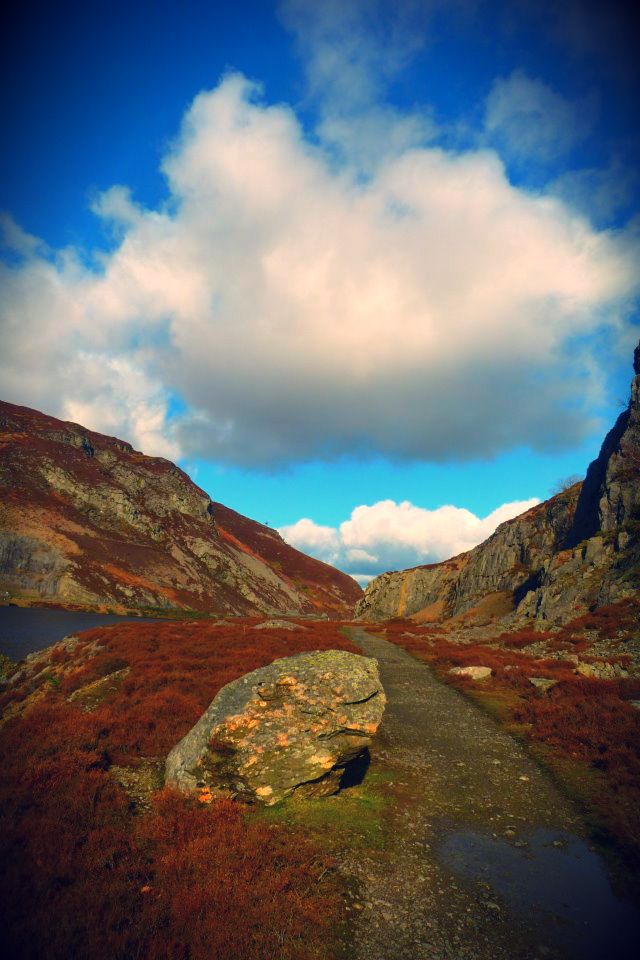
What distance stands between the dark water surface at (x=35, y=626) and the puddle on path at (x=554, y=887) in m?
41.4

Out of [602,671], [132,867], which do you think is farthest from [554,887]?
[602,671]

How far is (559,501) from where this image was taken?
251 ft

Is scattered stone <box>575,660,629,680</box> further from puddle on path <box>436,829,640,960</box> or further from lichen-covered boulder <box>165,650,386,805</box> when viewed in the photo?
lichen-covered boulder <box>165,650,386,805</box>

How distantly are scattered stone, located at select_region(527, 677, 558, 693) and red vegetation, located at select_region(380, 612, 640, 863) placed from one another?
0.23 meters

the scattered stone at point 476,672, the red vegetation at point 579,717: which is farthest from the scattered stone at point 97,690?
the scattered stone at point 476,672

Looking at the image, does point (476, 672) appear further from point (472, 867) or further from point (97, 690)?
point (97, 690)

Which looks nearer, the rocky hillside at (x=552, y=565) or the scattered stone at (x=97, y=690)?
the scattered stone at (x=97, y=690)

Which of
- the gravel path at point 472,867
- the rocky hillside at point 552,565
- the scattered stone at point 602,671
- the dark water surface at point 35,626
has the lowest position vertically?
the dark water surface at point 35,626

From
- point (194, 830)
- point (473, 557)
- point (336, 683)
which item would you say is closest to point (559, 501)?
point (473, 557)

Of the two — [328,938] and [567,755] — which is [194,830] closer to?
[328,938]

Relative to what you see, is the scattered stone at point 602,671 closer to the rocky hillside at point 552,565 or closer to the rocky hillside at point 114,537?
the rocky hillside at point 552,565

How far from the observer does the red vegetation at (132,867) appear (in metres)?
6.04

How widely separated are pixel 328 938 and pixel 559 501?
82463 millimetres

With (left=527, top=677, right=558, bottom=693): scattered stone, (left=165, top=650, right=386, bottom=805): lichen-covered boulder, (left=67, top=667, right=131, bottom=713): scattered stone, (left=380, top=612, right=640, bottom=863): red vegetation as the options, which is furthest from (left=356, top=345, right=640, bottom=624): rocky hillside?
(left=67, top=667, right=131, bottom=713): scattered stone
